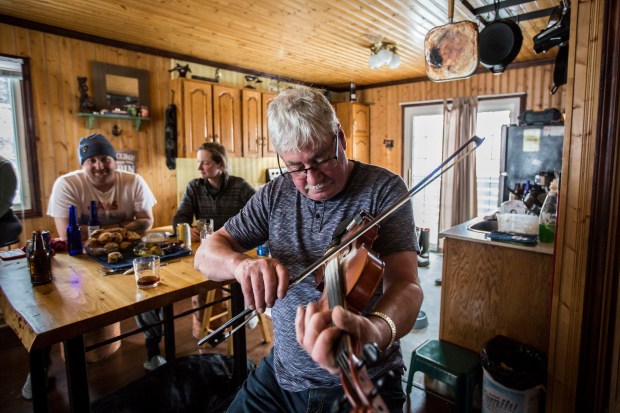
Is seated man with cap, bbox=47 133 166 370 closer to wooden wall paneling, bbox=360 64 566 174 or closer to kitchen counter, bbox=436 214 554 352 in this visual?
kitchen counter, bbox=436 214 554 352

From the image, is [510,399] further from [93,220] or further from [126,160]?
[126,160]

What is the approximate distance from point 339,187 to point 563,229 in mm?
1066

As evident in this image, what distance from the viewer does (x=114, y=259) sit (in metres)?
1.91

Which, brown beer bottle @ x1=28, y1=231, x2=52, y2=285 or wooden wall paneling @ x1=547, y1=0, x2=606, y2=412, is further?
brown beer bottle @ x1=28, y1=231, x2=52, y2=285

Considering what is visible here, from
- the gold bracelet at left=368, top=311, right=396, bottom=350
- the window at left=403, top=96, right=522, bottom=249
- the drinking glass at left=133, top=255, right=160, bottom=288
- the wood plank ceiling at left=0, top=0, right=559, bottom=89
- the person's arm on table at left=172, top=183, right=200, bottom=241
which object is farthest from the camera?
the window at left=403, top=96, right=522, bottom=249

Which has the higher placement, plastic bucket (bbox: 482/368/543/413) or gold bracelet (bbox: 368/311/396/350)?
gold bracelet (bbox: 368/311/396/350)

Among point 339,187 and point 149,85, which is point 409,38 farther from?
point 339,187

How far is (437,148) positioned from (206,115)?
11.0ft

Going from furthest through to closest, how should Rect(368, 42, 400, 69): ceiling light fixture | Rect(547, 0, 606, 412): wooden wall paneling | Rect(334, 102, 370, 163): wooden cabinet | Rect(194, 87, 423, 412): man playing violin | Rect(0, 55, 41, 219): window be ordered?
Rect(334, 102, 370, 163): wooden cabinet < Rect(368, 42, 400, 69): ceiling light fixture < Rect(0, 55, 41, 219): window < Rect(547, 0, 606, 412): wooden wall paneling < Rect(194, 87, 423, 412): man playing violin

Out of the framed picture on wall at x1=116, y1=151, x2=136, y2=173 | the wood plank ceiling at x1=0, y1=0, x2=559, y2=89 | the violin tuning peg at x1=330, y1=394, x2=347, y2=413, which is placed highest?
A: the wood plank ceiling at x1=0, y1=0, x2=559, y2=89

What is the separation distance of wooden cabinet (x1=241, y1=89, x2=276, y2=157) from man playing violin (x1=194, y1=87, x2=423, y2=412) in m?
3.70

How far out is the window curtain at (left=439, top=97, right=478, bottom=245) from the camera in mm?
5125

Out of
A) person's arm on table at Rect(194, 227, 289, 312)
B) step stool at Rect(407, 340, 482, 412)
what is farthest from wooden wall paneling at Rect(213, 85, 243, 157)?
person's arm on table at Rect(194, 227, 289, 312)

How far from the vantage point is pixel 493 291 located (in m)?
2.11
